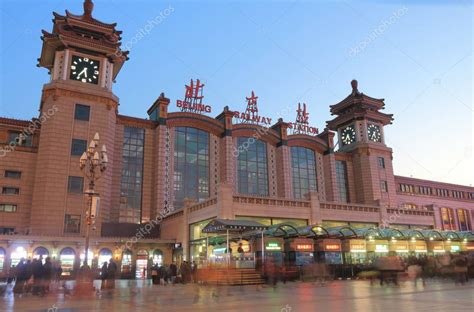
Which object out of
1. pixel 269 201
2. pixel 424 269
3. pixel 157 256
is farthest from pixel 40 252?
pixel 424 269

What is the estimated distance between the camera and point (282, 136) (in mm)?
58812

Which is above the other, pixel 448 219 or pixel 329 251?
pixel 448 219

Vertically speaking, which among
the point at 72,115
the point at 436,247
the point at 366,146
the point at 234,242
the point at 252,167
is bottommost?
the point at 436,247

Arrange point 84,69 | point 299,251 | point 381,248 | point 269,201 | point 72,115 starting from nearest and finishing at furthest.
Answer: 1. point 299,251
2. point 381,248
3. point 269,201
4. point 72,115
5. point 84,69

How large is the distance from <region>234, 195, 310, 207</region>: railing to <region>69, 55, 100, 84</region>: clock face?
2442 centimetres

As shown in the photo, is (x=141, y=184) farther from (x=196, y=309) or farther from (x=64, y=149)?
(x=196, y=309)

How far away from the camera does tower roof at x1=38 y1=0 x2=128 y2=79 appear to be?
46.8 m

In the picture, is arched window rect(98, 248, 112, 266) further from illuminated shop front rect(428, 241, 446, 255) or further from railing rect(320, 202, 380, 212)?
illuminated shop front rect(428, 241, 446, 255)

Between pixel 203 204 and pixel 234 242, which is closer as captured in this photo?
pixel 234 242

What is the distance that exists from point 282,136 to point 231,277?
3548cm

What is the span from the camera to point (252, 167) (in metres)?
56.4

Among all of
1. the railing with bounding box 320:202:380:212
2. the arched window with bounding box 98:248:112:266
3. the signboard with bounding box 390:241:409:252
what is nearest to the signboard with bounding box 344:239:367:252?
the signboard with bounding box 390:241:409:252

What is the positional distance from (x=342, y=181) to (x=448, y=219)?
95.8 feet

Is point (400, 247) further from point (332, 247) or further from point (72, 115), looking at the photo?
point (72, 115)
